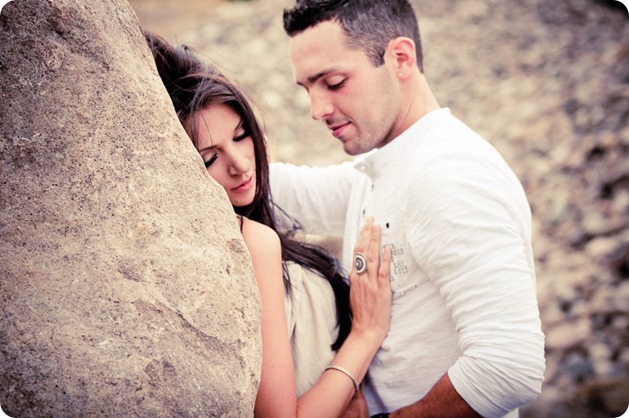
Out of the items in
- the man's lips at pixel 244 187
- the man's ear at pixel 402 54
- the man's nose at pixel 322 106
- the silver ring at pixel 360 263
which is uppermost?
the man's ear at pixel 402 54

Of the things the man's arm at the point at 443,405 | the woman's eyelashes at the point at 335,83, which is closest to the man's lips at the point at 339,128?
the woman's eyelashes at the point at 335,83

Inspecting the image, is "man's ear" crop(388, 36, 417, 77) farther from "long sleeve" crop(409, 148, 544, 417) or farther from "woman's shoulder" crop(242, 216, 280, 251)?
"woman's shoulder" crop(242, 216, 280, 251)

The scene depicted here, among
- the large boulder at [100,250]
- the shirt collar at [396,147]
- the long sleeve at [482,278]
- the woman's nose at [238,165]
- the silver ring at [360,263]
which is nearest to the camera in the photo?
the large boulder at [100,250]

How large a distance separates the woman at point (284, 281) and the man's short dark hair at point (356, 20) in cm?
57

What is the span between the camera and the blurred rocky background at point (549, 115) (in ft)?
15.3

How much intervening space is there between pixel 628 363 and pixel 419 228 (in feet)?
10.4

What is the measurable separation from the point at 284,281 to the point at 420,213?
50cm

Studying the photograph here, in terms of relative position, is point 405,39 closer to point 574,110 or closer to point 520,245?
point 520,245

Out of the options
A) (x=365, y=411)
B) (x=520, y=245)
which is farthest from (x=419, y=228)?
(x=365, y=411)

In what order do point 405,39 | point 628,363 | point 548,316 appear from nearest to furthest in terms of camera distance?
point 405,39 < point 628,363 < point 548,316

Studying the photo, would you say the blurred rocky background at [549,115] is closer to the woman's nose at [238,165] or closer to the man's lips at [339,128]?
the man's lips at [339,128]

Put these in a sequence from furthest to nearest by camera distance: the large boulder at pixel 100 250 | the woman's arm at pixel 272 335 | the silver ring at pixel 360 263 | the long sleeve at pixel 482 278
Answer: the silver ring at pixel 360 263
the long sleeve at pixel 482 278
the woman's arm at pixel 272 335
the large boulder at pixel 100 250

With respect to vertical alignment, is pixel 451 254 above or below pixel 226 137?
below

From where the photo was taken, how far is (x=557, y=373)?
15.1ft
